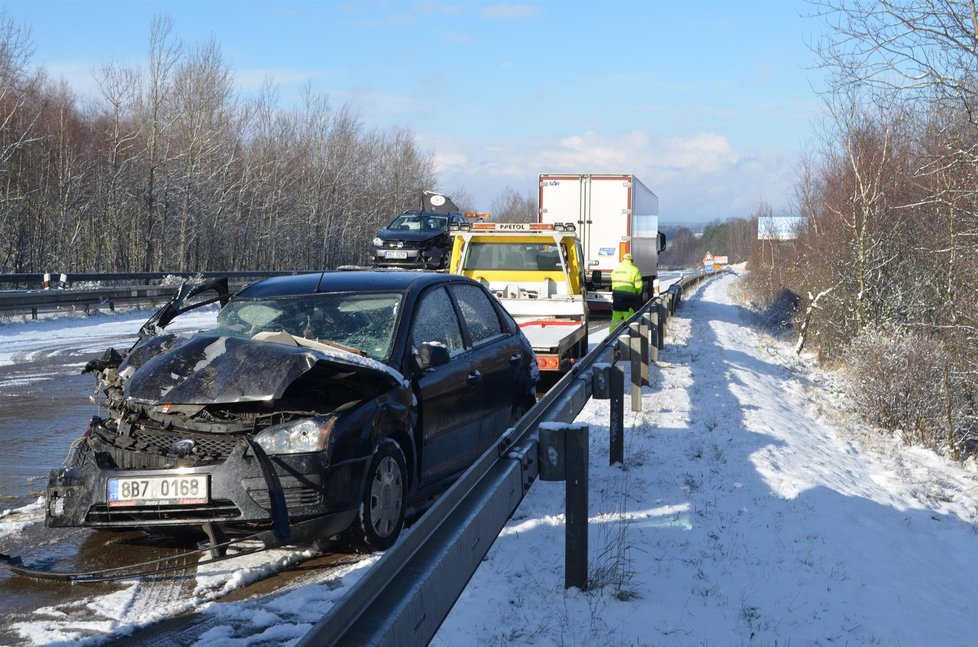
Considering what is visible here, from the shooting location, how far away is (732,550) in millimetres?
6102

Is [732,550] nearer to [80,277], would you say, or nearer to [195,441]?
[195,441]

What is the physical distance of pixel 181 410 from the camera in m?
5.17

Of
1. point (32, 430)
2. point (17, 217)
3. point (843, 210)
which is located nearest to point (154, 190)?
point (17, 217)

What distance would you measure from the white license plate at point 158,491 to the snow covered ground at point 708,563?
455 millimetres

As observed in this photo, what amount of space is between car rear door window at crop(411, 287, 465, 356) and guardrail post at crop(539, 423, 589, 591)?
5.32ft

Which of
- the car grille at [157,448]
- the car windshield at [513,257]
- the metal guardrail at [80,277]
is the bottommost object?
the car grille at [157,448]

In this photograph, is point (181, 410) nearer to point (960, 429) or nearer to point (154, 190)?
point (960, 429)

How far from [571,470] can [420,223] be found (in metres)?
22.4

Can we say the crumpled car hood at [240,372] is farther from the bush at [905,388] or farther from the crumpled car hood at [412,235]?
the crumpled car hood at [412,235]

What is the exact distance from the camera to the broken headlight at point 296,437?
16.3ft

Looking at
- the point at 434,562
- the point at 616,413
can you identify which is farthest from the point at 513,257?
the point at 434,562

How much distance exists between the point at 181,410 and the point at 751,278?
5478 centimetres

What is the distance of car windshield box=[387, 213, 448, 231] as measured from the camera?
2661cm

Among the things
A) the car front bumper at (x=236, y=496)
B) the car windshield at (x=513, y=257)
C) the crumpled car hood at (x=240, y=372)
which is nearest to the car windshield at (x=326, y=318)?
the crumpled car hood at (x=240, y=372)
